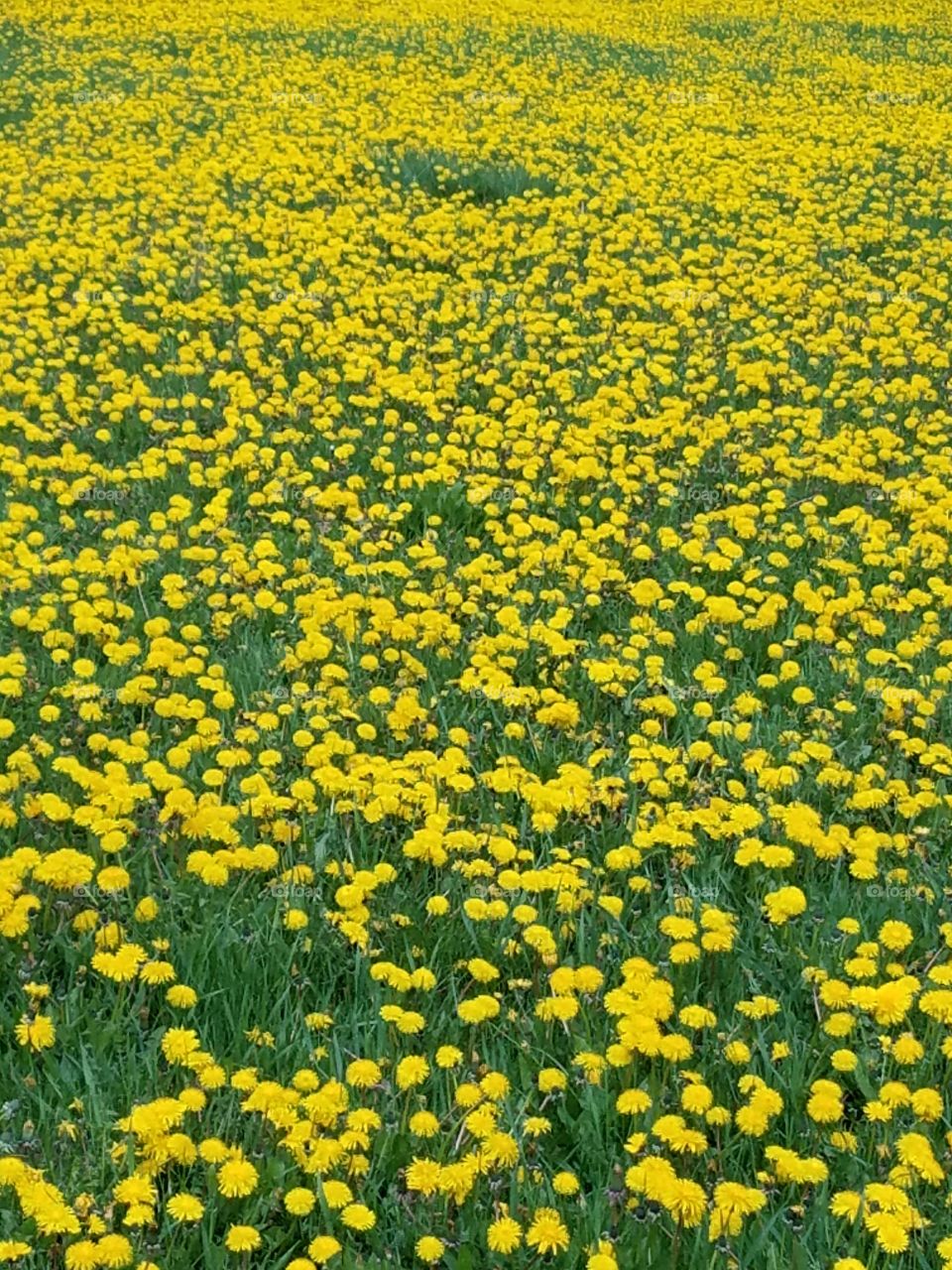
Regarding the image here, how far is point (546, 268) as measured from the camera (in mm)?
9141

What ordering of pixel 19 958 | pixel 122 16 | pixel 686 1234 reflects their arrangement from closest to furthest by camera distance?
1. pixel 686 1234
2. pixel 19 958
3. pixel 122 16

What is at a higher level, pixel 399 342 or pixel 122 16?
pixel 122 16

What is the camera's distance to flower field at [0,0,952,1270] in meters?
2.64

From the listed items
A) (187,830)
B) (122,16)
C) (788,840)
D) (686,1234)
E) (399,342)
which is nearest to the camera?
(686,1234)

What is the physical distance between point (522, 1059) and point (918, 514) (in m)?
3.82

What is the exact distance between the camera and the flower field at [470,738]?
2.64 m

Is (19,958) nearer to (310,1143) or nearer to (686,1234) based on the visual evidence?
(310,1143)

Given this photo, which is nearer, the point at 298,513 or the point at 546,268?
the point at 298,513

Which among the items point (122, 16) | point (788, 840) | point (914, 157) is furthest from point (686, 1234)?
point (122, 16)

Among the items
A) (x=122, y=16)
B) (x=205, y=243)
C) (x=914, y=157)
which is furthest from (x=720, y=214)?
(x=122, y=16)

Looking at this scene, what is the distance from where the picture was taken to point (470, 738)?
4.25 meters

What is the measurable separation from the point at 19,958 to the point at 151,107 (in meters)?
11.9

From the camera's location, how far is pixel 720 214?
34.8ft

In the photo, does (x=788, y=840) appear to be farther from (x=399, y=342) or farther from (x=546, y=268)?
(x=546, y=268)
